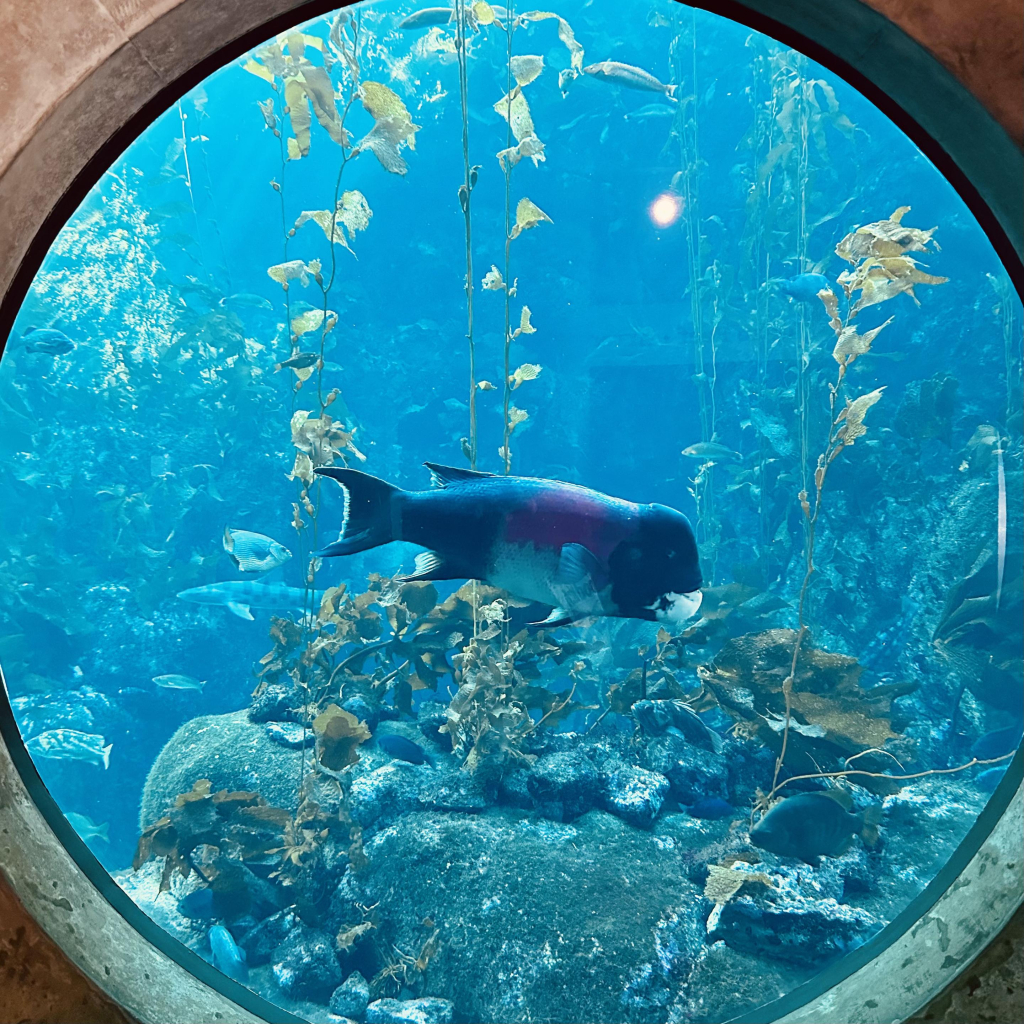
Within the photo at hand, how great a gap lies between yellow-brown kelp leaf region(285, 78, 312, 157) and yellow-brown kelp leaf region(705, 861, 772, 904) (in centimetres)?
465

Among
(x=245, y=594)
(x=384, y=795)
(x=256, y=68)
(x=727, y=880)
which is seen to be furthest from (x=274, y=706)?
(x=256, y=68)

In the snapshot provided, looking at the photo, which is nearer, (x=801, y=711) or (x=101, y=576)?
(x=801, y=711)

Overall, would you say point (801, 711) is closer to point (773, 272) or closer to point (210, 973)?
point (210, 973)

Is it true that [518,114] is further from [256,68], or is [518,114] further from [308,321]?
[308,321]

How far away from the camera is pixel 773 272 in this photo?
1636cm

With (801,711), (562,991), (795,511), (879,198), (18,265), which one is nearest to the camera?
(18,265)

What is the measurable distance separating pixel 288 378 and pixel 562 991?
61.1 feet

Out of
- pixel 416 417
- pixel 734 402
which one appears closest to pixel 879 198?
pixel 734 402

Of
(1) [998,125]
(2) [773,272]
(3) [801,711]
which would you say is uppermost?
(2) [773,272]

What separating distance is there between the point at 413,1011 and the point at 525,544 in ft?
7.73

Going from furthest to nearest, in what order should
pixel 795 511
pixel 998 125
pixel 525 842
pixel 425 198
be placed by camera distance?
pixel 425 198 → pixel 795 511 → pixel 525 842 → pixel 998 125

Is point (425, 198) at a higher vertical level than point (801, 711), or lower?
higher

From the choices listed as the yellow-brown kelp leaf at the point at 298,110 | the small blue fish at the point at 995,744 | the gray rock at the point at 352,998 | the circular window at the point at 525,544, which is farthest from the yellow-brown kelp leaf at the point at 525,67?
the small blue fish at the point at 995,744

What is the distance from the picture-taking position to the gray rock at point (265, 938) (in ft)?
12.3
